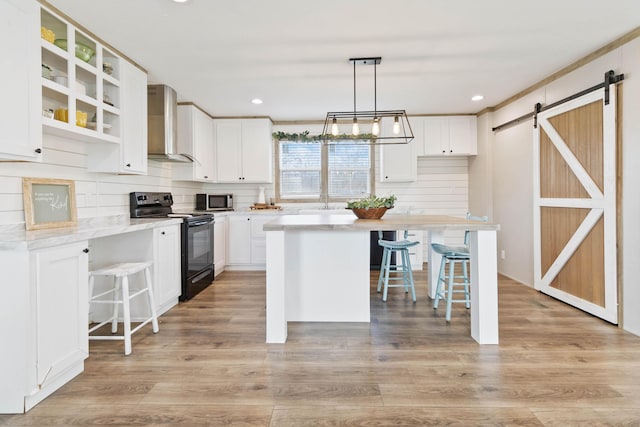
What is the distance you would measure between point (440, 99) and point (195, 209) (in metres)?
3.95

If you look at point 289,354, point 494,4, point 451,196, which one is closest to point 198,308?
point 289,354

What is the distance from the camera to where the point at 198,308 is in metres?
3.66

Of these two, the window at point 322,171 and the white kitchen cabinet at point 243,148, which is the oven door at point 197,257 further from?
the window at point 322,171

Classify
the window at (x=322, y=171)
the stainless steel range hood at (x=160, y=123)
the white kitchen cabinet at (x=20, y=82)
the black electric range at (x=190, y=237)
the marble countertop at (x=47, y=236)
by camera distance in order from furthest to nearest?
the window at (x=322, y=171)
the stainless steel range hood at (x=160, y=123)
the black electric range at (x=190, y=237)
the white kitchen cabinet at (x=20, y=82)
the marble countertop at (x=47, y=236)

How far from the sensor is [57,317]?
2047mm

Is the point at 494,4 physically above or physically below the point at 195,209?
above

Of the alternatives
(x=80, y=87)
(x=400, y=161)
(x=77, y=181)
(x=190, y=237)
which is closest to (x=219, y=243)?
(x=190, y=237)

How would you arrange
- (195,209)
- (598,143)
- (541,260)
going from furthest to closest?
(195,209), (541,260), (598,143)

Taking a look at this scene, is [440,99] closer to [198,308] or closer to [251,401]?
[198,308]

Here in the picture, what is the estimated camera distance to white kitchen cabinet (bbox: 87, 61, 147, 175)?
3.23 metres

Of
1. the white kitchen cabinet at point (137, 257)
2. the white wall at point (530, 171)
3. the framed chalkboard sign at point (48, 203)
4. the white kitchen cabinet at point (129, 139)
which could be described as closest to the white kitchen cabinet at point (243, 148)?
the white kitchen cabinet at point (129, 139)

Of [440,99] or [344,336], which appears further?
[440,99]

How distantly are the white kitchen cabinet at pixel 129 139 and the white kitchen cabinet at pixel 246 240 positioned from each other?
197 centimetres

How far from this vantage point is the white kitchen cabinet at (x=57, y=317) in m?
1.90
